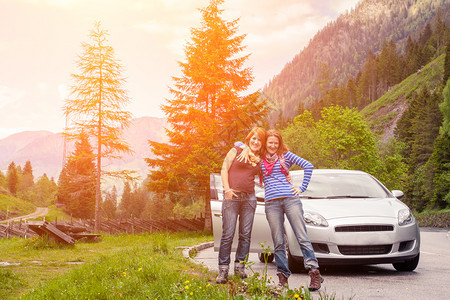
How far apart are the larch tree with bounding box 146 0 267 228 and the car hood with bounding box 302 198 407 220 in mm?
14438

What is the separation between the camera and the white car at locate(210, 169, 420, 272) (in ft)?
22.0

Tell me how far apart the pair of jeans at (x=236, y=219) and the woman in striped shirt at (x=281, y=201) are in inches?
11.4

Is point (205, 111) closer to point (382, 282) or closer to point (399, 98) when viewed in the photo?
point (382, 282)

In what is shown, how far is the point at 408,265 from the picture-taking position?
7297 mm

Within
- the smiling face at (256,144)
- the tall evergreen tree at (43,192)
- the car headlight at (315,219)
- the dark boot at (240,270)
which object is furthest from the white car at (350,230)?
the tall evergreen tree at (43,192)

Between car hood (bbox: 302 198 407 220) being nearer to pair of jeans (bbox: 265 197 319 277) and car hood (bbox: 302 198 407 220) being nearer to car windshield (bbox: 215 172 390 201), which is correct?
car windshield (bbox: 215 172 390 201)

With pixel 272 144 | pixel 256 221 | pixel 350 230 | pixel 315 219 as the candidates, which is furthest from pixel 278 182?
pixel 256 221

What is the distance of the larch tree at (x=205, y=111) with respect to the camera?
73.2ft

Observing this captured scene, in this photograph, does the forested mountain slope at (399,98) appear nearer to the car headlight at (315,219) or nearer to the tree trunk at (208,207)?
the tree trunk at (208,207)

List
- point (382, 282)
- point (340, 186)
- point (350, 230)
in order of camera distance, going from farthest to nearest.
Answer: point (340, 186)
point (350, 230)
point (382, 282)

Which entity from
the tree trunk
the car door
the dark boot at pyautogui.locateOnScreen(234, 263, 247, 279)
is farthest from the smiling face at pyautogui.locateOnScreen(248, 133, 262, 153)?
the tree trunk

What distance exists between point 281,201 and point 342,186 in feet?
9.43

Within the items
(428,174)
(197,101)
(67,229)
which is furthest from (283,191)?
(428,174)

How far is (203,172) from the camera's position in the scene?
71.9 ft
